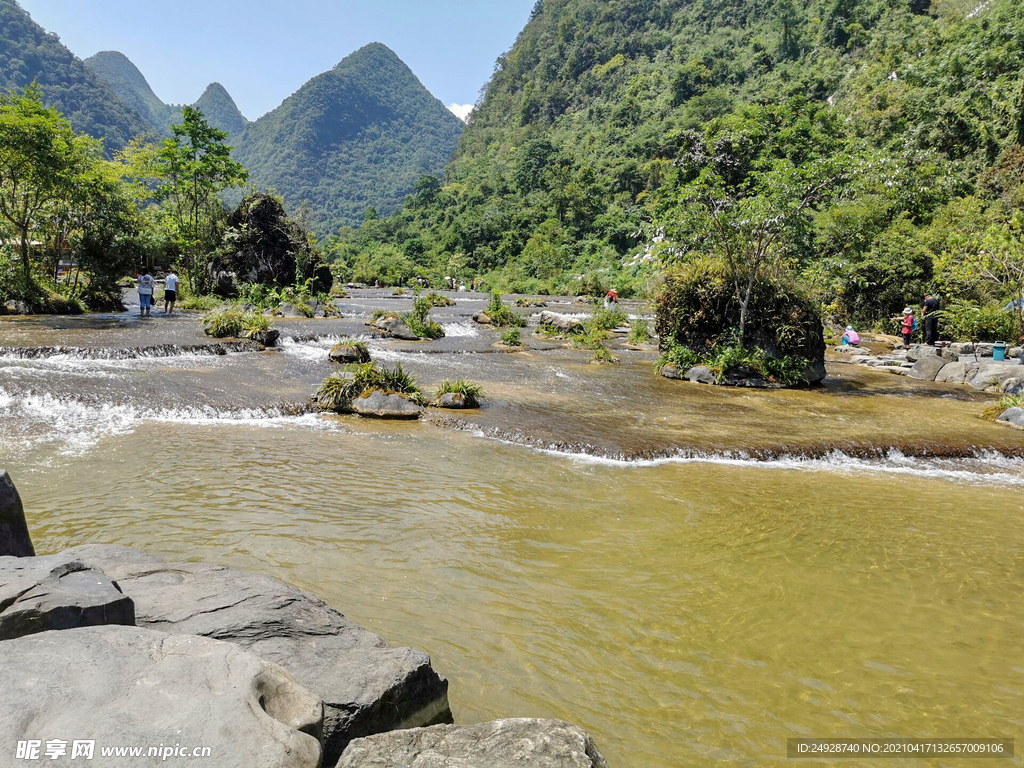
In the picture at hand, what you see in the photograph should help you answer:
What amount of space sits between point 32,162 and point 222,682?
82.0 ft

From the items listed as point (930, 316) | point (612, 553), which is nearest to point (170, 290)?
point (612, 553)

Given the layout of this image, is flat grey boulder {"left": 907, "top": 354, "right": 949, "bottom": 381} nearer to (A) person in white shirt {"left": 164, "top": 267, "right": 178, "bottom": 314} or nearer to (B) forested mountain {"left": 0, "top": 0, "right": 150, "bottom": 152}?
(A) person in white shirt {"left": 164, "top": 267, "right": 178, "bottom": 314}

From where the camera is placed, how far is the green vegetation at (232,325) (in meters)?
18.7

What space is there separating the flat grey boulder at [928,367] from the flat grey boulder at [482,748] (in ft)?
61.1

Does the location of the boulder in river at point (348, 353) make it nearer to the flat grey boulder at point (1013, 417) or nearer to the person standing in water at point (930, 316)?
the flat grey boulder at point (1013, 417)

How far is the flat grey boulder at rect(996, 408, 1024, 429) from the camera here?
11336 millimetres

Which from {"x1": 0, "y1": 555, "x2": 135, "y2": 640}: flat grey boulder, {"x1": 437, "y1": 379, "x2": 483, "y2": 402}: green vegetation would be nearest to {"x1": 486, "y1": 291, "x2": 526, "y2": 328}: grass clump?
{"x1": 437, "y1": 379, "x2": 483, "y2": 402}: green vegetation

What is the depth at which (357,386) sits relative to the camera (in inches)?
462

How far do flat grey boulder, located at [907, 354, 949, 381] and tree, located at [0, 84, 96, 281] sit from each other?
95.7 ft

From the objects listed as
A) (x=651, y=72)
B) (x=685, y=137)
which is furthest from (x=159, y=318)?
(x=651, y=72)

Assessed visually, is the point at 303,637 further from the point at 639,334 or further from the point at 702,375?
the point at 639,334

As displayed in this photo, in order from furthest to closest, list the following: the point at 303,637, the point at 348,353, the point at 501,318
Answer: the point at 501,318 → the point at 348,353 → the point at 303,637

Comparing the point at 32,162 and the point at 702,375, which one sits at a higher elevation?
the point at 32,162

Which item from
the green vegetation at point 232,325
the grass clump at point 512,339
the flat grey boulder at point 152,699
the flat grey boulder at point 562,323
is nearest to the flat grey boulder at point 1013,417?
the grass clump at point 512,339
